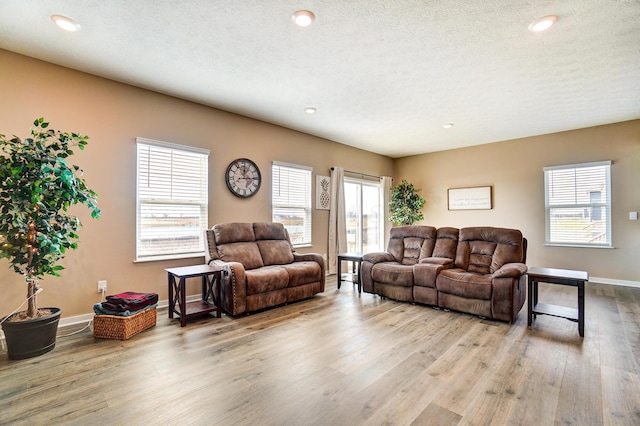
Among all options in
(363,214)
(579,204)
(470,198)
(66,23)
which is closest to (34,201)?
(66,23)

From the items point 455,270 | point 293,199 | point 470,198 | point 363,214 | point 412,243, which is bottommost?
point 455,270

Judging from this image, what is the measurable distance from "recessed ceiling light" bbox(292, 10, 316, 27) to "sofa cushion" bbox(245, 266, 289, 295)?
263 centimetres

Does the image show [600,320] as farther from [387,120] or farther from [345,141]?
[345,141]

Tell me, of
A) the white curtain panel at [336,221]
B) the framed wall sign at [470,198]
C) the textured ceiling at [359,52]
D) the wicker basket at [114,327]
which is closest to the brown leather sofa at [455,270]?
the white curtain panel at [336,221]

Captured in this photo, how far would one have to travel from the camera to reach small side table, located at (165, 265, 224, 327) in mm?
3166

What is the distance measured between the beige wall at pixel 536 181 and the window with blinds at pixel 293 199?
321cm

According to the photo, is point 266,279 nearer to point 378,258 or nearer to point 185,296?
point 185,296

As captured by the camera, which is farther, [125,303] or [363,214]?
[363,214]

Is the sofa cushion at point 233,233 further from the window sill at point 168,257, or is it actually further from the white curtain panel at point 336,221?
the white curtain panel at point 336,221

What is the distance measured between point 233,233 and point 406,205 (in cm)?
430

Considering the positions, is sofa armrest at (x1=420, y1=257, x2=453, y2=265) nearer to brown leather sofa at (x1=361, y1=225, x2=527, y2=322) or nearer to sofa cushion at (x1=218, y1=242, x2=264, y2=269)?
brown leather sofa at (x1=361, y1=225, x2=527, y2=322)

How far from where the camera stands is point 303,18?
7.76ft

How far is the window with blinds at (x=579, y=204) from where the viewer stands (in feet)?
16.7

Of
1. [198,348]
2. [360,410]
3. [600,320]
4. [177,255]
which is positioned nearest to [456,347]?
[360,410]
